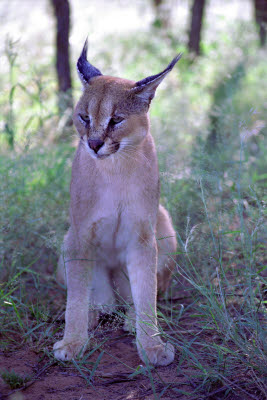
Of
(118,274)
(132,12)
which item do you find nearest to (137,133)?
(118,274)

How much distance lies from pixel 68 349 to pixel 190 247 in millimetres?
1021

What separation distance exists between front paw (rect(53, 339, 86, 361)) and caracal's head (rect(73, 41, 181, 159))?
3.72ft

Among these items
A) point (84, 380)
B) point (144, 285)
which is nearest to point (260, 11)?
point (144, 285)

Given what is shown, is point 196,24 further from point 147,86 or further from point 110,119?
point 110,119

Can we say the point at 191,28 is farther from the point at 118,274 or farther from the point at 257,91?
the point at 118,274

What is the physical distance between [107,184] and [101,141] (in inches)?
14.0

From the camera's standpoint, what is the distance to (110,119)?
3.17m

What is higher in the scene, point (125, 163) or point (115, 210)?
point (125, 163)

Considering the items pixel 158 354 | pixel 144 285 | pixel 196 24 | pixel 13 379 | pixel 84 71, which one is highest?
pixel 84 71

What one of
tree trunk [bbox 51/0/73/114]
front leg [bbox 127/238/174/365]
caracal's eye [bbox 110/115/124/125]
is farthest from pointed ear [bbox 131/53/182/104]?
tree trunk [bbox 51/0/73/114]

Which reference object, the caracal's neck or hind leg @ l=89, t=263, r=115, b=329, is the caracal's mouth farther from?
hind leg @ l=89, t=263, r=115, b=329

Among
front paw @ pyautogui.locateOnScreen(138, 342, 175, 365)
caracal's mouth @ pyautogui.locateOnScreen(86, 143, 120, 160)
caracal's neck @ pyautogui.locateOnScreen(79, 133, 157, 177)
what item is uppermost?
caracal's mouth @ pyautogui.locateOnScreen(86, 143, 120, 160)

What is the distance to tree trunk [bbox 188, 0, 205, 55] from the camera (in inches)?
440

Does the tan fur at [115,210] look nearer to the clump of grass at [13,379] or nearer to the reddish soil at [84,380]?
the reddish soil at [84,380]
